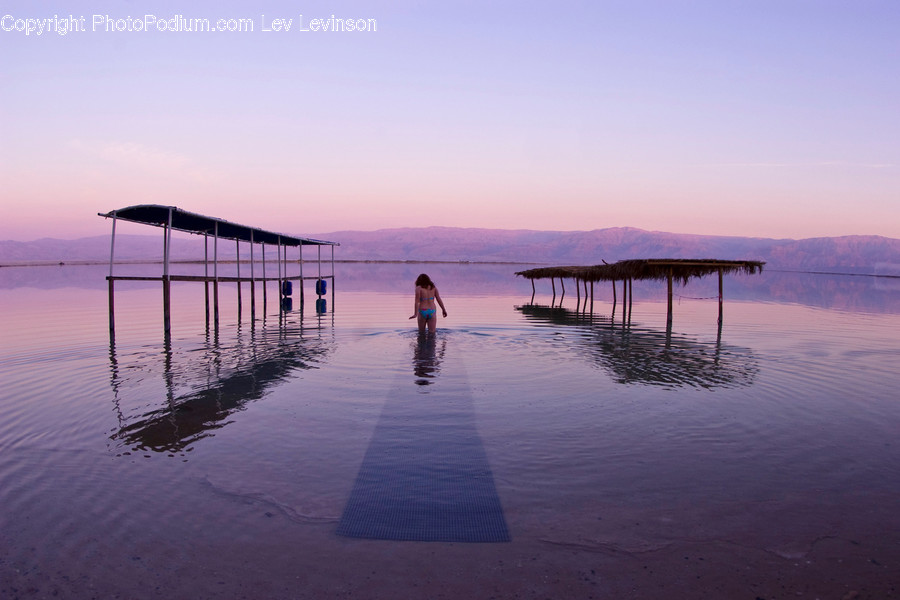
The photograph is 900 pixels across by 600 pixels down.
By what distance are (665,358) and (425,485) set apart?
977 centimetres

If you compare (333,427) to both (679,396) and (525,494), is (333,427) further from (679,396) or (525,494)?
(679,396)

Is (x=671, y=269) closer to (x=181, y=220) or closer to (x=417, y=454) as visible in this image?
(x=181, y=220)

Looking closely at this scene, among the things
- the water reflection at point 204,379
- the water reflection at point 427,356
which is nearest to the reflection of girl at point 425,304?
the water reflection at point 427,356

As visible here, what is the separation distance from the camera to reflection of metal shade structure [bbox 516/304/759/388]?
10.8 metres

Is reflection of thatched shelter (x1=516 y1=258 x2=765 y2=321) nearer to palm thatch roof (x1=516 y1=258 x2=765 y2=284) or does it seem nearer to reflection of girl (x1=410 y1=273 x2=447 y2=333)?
palm thatch roof (x1=516 y1=258 x2=765 y2=284)

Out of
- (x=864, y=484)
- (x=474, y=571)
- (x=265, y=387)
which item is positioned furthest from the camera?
(x=265, y=387)

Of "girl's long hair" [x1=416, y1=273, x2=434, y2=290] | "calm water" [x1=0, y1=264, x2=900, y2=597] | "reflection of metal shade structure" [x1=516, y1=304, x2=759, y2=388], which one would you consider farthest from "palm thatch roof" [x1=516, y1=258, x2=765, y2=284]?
"girl's long hair" [x1=416, y1=273, x2=434, y2=290]

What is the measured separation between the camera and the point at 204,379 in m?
10.4

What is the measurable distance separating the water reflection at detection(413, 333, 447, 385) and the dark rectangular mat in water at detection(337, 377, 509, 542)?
2639 millimetres

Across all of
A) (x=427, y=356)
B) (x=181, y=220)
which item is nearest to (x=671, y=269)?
(x=427, y=356)

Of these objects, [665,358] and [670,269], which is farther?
[670,269]

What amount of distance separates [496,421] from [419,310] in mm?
8789

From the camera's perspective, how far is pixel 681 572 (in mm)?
3941

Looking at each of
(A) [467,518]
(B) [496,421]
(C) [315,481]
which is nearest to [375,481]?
(C) [315,481]
